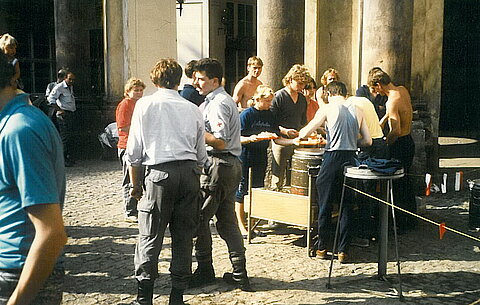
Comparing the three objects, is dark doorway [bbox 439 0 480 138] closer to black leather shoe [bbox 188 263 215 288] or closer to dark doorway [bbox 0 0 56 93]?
dark doorway [bbox 0 0 56 93]

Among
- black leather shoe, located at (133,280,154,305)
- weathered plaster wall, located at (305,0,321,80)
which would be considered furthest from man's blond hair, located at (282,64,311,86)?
weathered plaster wall, located at (305,0,321,80)

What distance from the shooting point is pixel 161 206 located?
4.55m

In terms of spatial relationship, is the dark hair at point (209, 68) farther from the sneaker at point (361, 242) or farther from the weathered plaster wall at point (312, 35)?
the weathered plaster wall at point (312, 35)

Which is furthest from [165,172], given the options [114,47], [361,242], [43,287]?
[114,47]

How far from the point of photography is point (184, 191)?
181 inches

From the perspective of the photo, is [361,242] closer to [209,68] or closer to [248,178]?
[248,178]

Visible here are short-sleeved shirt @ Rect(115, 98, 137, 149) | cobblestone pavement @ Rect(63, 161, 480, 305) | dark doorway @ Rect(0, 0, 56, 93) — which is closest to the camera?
cobblestone pavement @ Rect(63, 161, 480, 305)

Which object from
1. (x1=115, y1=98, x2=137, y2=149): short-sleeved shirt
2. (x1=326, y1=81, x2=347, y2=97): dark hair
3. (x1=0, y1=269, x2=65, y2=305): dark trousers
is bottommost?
(x1=0, y1=269, x2=65, y2=305): dark trousers

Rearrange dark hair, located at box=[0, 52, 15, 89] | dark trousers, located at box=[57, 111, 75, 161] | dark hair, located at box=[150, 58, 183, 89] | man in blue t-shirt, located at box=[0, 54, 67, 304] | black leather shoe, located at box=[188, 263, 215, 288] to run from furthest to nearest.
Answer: dark trousers, located at box=[57, 111, 75, 161], black leather shoe, located at box=[188, 263, 215, 288], dark hair, located at box=[150, 58, 183, 89], dark hair, located at box=[0, 52, 15, 89], man in blue t-shirt, located at box=[0, 54, 67, 304]

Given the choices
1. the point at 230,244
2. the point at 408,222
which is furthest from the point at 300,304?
the point at 408,222

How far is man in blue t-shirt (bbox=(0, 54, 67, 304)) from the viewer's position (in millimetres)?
2191

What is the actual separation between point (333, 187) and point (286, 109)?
149 centimetres

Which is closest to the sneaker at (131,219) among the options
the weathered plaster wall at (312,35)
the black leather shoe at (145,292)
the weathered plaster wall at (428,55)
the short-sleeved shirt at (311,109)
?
the short-sleeved shirt at (311,109)

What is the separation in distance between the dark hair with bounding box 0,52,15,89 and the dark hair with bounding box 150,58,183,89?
2353 mm
